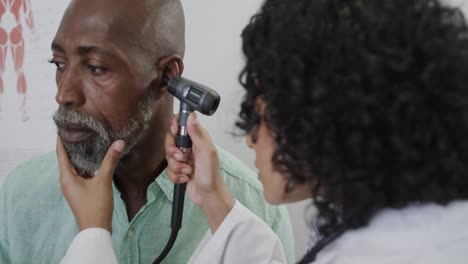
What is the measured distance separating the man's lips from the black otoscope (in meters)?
0.18

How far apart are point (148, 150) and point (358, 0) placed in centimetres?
65

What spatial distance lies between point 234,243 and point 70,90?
0.42 metres

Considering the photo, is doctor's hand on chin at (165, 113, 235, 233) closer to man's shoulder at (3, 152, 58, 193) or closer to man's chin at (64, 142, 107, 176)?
man's chin at (64, 142, 107, 176)

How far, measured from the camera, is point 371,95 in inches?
23.2

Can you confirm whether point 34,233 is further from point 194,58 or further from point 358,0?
point 358,0

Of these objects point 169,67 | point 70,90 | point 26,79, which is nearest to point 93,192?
point 70,90

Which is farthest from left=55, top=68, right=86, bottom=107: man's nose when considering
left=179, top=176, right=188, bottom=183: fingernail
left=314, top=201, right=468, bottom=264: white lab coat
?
left=314, top=201, right=468, bottom=264: white lab coat

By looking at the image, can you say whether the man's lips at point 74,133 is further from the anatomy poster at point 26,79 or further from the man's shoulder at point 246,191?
the anatomy poster at point 26,79

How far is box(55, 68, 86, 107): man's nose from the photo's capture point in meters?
0.98

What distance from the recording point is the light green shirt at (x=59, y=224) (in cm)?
110

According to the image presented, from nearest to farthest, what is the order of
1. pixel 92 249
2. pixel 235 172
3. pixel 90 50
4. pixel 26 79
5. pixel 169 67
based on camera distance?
pixel 92 249 → pixel 90 50 → pixel 169 67 → pixel 235 172 → pixel 26 79

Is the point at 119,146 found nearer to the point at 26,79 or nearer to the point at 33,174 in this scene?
the point at 33,174

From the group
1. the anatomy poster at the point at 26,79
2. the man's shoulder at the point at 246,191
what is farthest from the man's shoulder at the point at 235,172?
the anatomy poster at the point at 26,79

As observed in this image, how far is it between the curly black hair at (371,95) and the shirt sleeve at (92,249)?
0.40m
